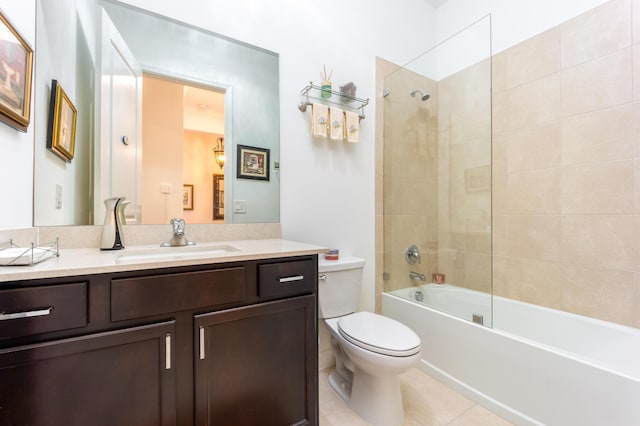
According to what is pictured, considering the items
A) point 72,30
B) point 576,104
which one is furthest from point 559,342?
point 72,30

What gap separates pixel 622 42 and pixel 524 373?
5.87 ft

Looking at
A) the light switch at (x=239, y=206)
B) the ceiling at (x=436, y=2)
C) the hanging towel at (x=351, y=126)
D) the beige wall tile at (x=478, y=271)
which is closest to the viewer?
the light switch at (x=239, y=206)

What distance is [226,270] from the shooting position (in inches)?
39.6

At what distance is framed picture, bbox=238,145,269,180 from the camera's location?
5.18 feet

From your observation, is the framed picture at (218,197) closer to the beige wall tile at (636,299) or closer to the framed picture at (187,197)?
the framed picture at (187,197)

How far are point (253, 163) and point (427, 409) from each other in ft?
5.43

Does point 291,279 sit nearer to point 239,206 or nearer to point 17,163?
point 239,206

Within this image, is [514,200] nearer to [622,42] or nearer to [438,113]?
[438,113]

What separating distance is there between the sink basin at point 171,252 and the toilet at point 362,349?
0.60 m

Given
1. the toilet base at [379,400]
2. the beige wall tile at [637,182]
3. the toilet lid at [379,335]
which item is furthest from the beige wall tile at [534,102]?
the toilet base at [379,400]

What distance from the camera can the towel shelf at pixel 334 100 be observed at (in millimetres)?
1779

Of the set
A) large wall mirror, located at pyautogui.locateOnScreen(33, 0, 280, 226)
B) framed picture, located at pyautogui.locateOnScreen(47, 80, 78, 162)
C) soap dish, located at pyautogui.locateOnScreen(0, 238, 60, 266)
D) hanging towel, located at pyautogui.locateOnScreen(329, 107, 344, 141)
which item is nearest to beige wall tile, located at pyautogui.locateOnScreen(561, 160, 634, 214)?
hanging towel, located at pyautogui.locateOnScreen(329, 107, 344, 141)

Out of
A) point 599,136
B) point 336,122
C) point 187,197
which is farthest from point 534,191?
point 187,197

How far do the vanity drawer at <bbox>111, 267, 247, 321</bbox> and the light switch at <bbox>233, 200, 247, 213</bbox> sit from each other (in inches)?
23.7
